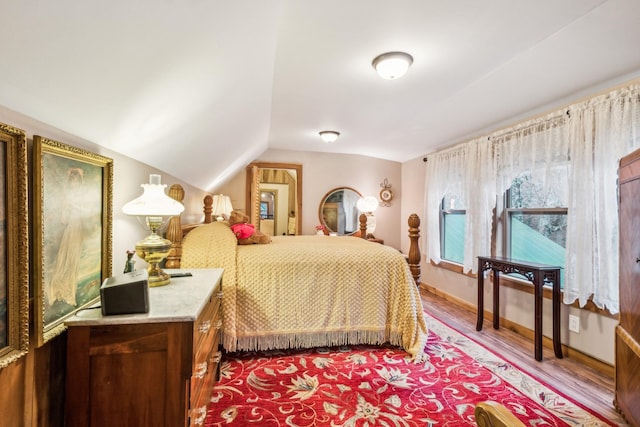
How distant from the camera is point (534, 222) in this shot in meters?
2.97

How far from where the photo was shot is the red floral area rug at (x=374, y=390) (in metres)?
1.71

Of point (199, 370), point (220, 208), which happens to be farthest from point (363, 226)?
point (199, 370)

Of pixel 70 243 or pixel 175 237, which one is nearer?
pixel 70 243

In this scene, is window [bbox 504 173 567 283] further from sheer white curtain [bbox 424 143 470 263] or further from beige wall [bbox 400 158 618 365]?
sheer white curtain [bbox 424 143 470 263]

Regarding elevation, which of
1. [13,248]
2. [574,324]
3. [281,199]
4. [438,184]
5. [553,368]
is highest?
[438,184]

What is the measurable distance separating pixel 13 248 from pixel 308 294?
184 centimetres

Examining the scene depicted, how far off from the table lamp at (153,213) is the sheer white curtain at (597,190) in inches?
113

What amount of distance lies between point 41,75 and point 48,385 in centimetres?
105

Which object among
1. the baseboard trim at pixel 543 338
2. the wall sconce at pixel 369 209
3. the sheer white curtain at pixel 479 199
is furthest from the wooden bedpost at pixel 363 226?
the sheer white curtain at pixel 479 199

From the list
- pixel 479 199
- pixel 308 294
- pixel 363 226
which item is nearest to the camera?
pixel 308 294

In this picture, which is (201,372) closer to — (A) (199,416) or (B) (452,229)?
(A) (199,416)

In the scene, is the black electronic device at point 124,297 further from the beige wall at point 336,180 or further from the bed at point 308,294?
the beige wall at point 336,180

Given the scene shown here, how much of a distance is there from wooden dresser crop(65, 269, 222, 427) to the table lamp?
1.29ft

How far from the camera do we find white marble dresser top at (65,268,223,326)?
1104 millimetres
